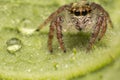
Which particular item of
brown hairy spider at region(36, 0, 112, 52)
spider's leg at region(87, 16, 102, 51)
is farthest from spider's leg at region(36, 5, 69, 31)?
spider's leg at region(87, 16, 102, 51)

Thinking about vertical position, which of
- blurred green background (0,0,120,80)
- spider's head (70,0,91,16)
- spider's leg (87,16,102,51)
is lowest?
blurred green background (0,0,120,80)

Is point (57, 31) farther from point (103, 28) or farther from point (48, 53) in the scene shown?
point (103, 28)

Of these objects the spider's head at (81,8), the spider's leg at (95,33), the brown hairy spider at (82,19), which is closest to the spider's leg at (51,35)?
the brown hairy spider at (82,19)

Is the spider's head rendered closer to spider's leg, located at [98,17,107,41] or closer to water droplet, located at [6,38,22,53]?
spider's leg, located at [98,17,107,41]

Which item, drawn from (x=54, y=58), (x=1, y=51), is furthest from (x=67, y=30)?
(x=1, y=51)

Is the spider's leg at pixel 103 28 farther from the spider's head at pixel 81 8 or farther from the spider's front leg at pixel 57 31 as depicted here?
the spider's front leg at pixel 57 31

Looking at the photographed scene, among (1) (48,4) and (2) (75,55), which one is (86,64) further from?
(1) (48,4)

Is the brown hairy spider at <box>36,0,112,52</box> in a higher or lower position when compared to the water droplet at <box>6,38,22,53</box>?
higher
